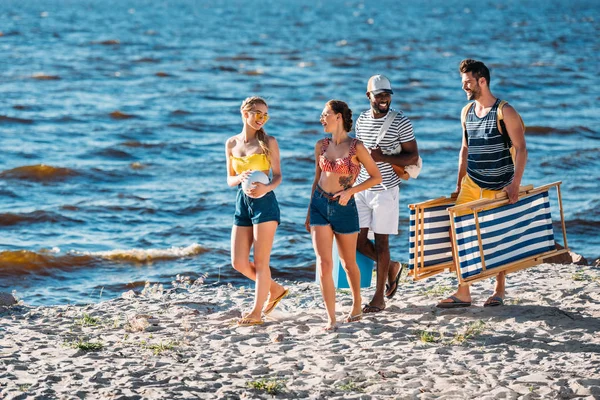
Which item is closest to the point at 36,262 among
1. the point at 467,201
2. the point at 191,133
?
the point at 467,201

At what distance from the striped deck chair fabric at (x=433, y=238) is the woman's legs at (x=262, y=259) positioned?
3.83 ft

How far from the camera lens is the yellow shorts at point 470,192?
24.8 ft

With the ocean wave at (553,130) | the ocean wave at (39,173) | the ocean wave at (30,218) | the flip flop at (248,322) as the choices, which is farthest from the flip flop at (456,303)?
the ocean wave at (553,130)

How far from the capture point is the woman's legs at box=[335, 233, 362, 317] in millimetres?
7332

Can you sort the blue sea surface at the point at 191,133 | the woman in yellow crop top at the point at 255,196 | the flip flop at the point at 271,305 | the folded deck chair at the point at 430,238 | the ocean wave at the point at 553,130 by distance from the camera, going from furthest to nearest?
the ocean wave at the point at 553,130 → the blue sea surface at the point at 191,133 → the flip flop at the point at 271,305 → the folded deck chair at the point at 430,238 → the woman in yellow crop top at the point at 255,196

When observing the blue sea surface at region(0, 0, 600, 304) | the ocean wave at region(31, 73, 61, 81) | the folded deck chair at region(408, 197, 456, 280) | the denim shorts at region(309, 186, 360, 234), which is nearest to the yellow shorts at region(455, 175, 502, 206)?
the folded deck chair at region(408, 197, 456, 280)

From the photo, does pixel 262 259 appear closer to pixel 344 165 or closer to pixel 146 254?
pixel 344 165

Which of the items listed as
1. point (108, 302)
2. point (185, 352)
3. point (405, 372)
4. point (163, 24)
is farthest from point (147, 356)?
point (163, 24)

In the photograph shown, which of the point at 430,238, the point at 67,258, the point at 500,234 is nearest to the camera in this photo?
the point at 500,234

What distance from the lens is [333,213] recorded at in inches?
285

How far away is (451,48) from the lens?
43.0 meters

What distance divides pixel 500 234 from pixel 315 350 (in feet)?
5.69

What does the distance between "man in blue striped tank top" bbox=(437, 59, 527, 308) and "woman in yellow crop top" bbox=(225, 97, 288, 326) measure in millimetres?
1543

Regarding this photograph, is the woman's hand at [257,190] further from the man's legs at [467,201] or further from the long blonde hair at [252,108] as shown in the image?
the man's legs at [467,201]
